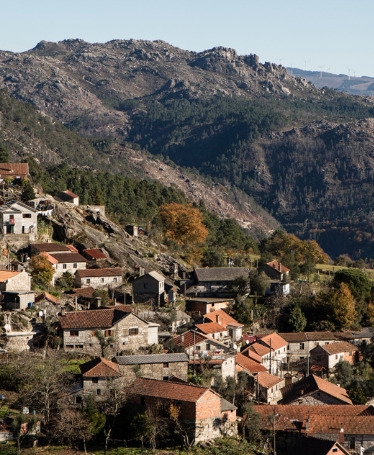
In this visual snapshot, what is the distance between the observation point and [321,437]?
138 ft

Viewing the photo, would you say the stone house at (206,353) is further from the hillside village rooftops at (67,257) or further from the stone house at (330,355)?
the hillside village rooftops at (67,257)

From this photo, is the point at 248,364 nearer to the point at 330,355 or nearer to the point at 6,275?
the point at 330,355

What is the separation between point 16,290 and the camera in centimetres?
5297

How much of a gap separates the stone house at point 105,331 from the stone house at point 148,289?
8725mm

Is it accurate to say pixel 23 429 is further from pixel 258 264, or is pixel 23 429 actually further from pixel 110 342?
pixel 258 264

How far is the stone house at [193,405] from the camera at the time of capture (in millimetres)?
39219

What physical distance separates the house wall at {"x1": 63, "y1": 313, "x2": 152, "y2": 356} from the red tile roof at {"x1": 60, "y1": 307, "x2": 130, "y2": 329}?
236 millimetres

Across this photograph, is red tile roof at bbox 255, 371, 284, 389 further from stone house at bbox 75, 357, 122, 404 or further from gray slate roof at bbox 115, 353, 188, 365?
stone house at bbox 75, 357, 122, 404

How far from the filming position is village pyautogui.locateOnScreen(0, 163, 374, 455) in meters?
40.0

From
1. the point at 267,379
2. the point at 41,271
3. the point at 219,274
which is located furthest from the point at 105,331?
the point at 219,274

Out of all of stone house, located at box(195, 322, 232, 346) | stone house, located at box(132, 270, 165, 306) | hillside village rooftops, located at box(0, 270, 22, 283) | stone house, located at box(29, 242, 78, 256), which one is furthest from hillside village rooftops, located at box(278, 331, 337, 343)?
hillside village rooftops, located at box(0, 270, 22, 283)

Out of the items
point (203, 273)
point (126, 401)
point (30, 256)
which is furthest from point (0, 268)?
point (126, 401)

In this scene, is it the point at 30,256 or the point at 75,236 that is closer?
the point at 30,256

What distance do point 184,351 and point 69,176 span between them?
51.7 m
